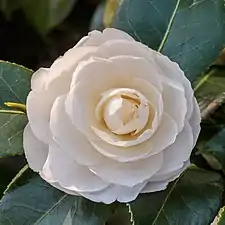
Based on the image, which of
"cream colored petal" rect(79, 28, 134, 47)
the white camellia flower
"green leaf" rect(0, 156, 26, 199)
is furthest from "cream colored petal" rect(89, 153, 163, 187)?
"green leaf" rect(0, 156, 26, 199)

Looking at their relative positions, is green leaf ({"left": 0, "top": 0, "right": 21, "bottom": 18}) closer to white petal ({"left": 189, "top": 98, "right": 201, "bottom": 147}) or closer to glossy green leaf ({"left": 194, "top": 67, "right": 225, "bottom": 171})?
glossy green leaf ({"left": 194, "top": 67, "right": 225, "bottom": 171})

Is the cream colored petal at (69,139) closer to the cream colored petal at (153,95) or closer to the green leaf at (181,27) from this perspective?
the cream colored petal at (153,95)

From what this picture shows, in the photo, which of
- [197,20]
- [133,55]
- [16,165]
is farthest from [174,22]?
[16,165]

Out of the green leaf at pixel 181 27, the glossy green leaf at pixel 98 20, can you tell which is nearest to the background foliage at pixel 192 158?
the green leaf at pixel 181 27

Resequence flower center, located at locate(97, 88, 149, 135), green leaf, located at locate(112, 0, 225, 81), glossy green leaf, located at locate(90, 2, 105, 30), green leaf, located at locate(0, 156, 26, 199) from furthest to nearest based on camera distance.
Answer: glossy green leaf, located at locate(90, 2, 105, 30), green leaf, located at locate(0, 156, 26, 199), green leaf, located at locate(112, 0, 225, 81), flower center, located at locate(97, 88, 149, 135)

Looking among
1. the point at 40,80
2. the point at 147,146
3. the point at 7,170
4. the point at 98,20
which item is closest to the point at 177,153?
the point at 147,146

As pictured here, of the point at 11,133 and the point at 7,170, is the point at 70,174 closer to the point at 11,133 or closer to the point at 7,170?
the point at 11,133
